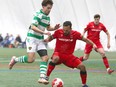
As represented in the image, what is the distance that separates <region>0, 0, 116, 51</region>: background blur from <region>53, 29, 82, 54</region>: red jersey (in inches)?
1220

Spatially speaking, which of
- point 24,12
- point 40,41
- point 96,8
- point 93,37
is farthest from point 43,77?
point 24,12

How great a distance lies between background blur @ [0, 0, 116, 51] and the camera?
4188cm

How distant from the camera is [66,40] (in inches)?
424

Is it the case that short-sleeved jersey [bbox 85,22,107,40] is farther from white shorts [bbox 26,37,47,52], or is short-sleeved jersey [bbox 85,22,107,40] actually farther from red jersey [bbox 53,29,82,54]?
red jersey [bbox 53,29,82,54]

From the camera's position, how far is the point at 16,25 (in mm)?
47219

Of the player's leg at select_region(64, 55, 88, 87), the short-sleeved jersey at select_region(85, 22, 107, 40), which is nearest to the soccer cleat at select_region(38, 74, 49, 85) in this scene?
the player's leg at select_region(64, 55, 88, 87)

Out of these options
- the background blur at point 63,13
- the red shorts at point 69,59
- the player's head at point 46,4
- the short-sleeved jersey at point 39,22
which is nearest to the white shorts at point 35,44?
the short-sleeved jersey at point 39,22

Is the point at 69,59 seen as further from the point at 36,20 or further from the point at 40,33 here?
the point at 36,20

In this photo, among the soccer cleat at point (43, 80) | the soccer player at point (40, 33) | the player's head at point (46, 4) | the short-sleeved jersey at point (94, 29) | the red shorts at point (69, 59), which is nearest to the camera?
the soccer cleat at point (43, 80)

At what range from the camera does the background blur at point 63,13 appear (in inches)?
1649

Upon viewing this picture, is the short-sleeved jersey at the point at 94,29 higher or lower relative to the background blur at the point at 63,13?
lower

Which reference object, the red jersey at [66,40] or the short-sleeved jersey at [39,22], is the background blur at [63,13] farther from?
the red jersey at [66,40]

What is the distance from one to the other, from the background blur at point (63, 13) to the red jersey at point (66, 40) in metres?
31.0

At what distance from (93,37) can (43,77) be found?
5.98 metres
